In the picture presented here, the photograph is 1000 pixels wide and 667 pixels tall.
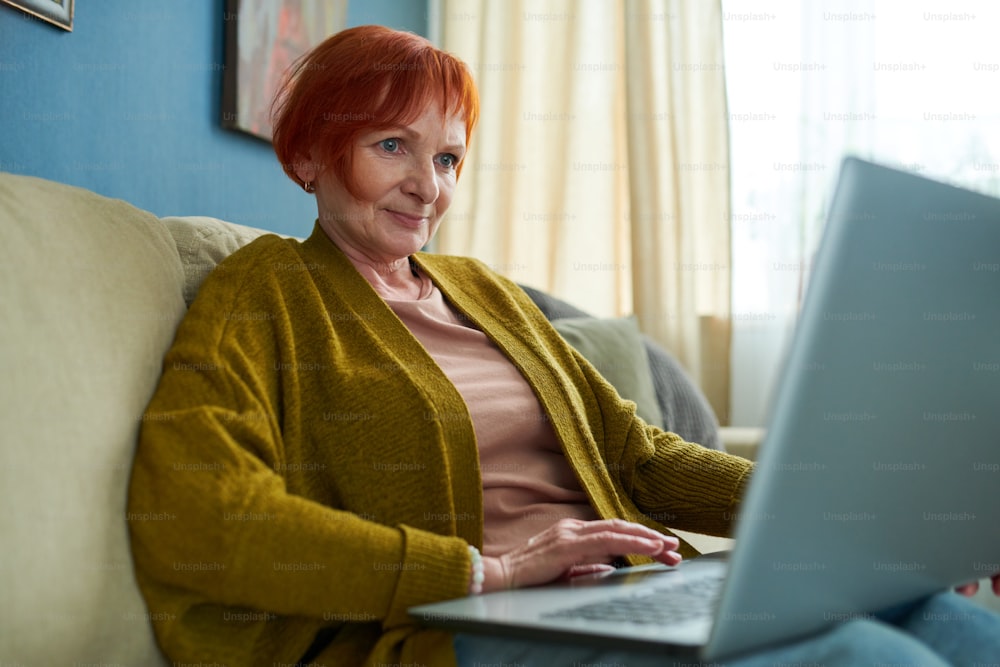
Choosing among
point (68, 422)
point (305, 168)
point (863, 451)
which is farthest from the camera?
point (305, 168)

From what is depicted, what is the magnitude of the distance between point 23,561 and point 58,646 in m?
0.09

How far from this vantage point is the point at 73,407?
0.90m

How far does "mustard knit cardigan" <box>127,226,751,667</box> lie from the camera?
2.89ft

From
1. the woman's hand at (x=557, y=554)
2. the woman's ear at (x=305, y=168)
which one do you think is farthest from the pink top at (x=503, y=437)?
the woman's ear at (x=305, y=168)

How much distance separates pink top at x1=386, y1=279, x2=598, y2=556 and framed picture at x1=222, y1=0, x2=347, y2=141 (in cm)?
90

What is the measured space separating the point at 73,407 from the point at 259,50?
136 centimetres

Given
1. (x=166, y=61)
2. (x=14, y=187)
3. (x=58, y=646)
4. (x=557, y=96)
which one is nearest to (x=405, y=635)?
(x=58, y=646)

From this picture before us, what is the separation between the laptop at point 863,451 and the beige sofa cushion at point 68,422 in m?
0.32

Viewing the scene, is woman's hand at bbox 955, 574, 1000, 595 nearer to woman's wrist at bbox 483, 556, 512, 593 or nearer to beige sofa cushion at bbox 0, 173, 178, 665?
woman's wrist at bbox 483, 556, 512, 593

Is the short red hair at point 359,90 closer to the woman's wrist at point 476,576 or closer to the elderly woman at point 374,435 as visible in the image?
the elderly woman at point 374,435

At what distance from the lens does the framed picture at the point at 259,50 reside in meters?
1.95

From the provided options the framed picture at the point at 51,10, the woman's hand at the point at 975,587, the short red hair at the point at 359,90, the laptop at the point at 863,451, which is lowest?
the woman's hand at the point at 975,587

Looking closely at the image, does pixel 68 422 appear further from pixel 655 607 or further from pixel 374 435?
pixel 655 607

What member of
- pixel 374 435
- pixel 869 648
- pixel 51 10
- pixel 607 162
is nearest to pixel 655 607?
pixel 869 648
